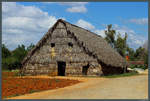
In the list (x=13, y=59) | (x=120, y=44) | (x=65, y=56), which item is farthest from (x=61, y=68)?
(x=120, y=44)

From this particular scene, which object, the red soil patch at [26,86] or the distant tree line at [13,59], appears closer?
the red soil patch at [26,86]

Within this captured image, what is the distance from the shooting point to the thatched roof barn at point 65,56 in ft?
76.9

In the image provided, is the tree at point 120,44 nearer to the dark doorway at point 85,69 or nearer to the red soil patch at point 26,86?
the dark doorway at point 85,69

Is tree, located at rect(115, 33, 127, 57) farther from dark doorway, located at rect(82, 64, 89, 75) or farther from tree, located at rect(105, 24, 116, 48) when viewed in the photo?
dark doorway, located at rect(82, 64, 89, 75)

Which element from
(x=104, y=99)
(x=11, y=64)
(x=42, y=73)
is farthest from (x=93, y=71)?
(x=11, y=64)

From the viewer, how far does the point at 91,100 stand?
28.2 feet

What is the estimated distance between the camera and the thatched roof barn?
923 inches

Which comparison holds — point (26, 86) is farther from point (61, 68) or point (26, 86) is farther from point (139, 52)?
point (139, 52)

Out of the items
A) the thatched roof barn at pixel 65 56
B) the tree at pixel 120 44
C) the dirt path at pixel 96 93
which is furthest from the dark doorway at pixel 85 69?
the tree at pixel 120 44

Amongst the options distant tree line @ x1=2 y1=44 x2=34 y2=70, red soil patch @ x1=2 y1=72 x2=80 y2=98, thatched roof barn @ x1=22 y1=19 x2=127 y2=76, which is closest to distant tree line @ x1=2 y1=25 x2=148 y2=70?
distant tree line @ x1=2 y1=44 x2=34 y2=70

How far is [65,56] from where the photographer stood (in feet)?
80.2

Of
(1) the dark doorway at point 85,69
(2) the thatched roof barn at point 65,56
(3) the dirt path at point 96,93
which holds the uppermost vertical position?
(2) the thatched roof barn at point 65,56

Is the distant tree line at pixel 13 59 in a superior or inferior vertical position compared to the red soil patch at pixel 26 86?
superior

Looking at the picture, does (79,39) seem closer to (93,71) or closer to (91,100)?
(93,71)
